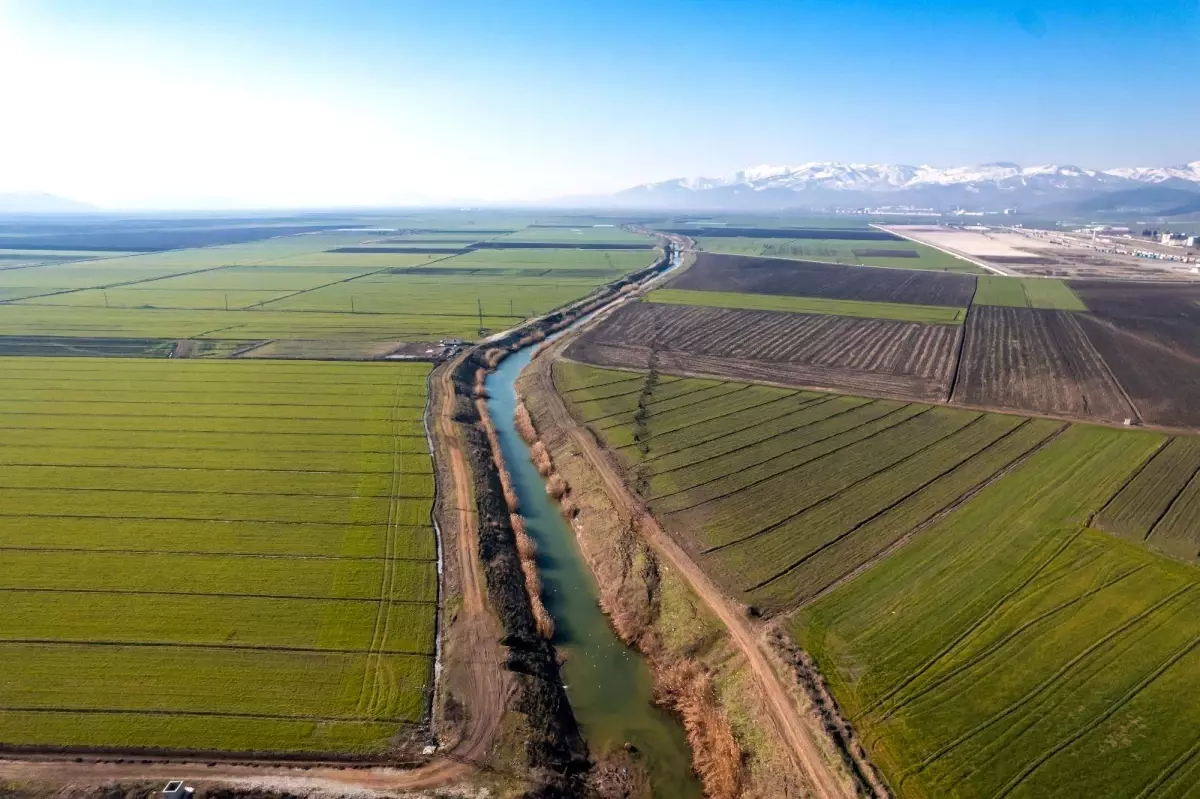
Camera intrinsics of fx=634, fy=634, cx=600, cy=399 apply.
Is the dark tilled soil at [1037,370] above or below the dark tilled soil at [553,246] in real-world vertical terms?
below

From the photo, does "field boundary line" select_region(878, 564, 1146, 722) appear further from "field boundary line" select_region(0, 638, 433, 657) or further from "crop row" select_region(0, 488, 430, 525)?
"crop row" select_region(0, 488, 430, 525)

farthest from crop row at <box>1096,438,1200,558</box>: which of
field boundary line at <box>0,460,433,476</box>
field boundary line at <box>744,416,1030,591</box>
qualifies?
field boundary line at <box>0,460,433,476</box>

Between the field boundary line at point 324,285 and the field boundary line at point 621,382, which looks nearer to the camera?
the field boundary line at point 621,382

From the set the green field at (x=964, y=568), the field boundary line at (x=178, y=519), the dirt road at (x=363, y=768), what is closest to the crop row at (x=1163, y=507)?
the green field at (x=964, y=568)

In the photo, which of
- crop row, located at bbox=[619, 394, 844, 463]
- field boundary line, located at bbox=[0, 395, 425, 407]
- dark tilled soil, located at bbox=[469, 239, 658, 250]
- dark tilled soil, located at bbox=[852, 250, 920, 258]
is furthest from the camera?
dark tilled soil, located at bbox=[469, 239, 658, 250]

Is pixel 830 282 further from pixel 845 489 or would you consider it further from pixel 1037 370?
pixel 845 489

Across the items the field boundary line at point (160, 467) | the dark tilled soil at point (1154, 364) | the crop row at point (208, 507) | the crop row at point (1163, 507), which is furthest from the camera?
the dark tilled soil at point (1154, 364)

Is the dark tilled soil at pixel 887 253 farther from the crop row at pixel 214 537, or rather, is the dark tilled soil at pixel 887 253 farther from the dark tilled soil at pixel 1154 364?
the crop row at pixel 214 537

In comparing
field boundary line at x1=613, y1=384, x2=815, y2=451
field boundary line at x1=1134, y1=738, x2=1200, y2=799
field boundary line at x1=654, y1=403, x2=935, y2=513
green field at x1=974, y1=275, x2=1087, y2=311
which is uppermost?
green field at x1=974, y1=275, x2=1087, y2=311
